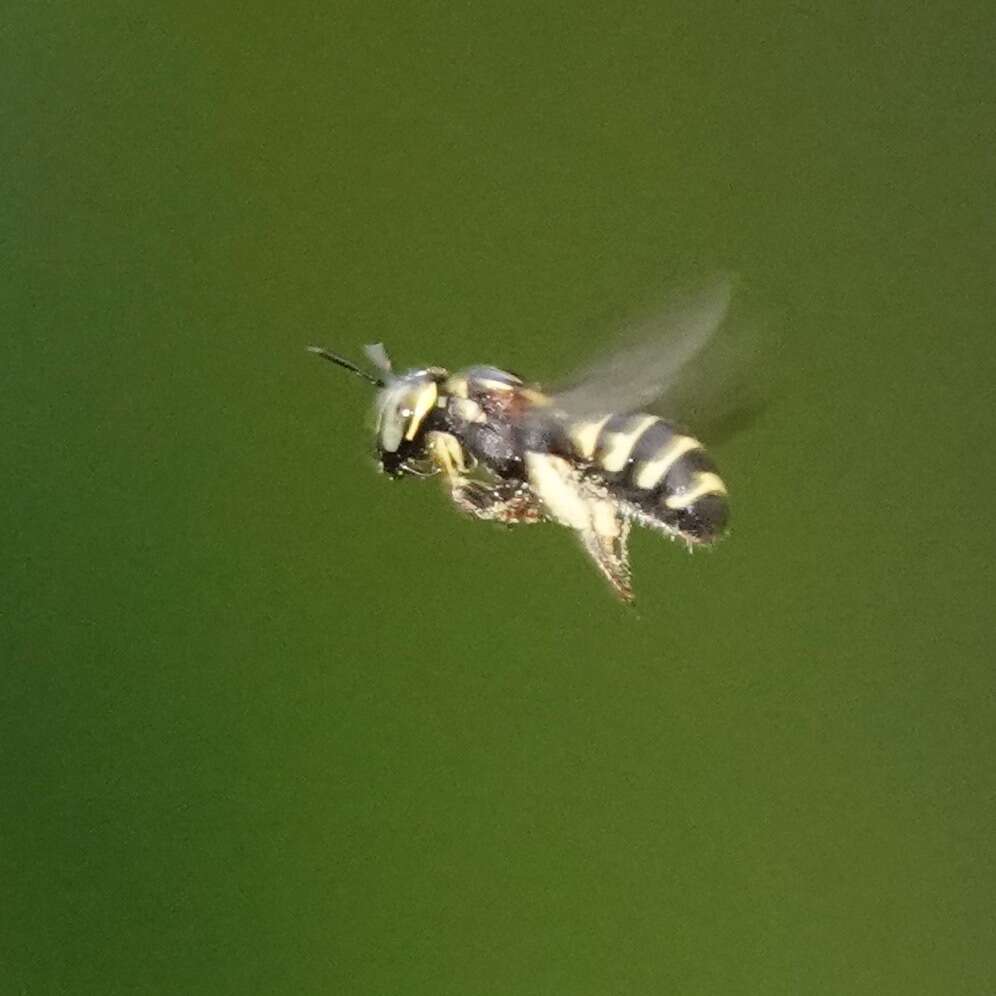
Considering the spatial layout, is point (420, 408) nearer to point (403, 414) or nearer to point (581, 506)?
point (403, 414)

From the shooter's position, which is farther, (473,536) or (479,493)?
(473,536)


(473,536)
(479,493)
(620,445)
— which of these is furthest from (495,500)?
(473,536)

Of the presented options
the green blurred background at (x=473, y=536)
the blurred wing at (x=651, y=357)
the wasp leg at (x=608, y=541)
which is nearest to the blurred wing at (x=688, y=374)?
the blurred wing at (x=651, y=357)

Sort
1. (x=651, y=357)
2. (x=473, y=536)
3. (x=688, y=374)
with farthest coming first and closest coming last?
(x=473, y=536), (x=688, y=374), (x=651, y=357)

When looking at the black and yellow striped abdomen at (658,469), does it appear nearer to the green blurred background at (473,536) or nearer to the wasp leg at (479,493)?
the wasp leg at (479,493)

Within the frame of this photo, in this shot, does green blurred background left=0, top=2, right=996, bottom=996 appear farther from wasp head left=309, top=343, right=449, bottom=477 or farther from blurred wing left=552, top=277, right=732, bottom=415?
blurred wing left=552, top=277, right=732, bottom=415

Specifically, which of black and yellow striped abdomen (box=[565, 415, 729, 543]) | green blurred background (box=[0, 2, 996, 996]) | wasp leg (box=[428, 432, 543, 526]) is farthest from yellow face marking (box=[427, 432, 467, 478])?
green blurred background (box=[0, 2, 996, 996])

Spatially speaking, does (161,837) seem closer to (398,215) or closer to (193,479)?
(193,479)
